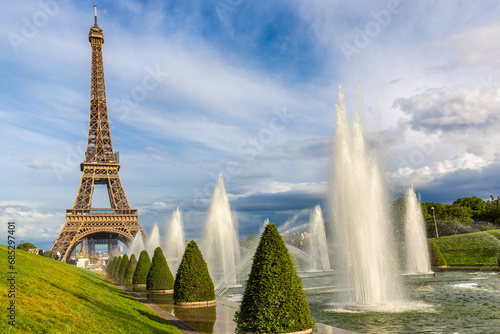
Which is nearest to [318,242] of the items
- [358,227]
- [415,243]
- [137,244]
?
[415,243]

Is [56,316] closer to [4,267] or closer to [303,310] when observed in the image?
[4,267]

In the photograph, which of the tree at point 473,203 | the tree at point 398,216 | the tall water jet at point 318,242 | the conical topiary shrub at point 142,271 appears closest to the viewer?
the conical topiary shrub at point 142,271

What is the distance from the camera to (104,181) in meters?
80.2

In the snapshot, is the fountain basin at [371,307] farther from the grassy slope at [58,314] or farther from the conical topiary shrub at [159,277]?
the conical topiary shrub at [159,277]

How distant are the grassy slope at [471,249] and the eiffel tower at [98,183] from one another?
49.5 metres

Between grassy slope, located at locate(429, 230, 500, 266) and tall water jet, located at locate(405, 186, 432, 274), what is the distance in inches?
220

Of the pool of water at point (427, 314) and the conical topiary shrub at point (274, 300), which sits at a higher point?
the conical topiary shrub at point (274, 300)

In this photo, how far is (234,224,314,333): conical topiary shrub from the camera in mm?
9411

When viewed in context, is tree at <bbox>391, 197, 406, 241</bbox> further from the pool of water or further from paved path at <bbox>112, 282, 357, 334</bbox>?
paved path at <bbox>112, 282, 357, 334</bbox>

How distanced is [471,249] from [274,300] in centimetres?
4486

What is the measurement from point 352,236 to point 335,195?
2.26 m

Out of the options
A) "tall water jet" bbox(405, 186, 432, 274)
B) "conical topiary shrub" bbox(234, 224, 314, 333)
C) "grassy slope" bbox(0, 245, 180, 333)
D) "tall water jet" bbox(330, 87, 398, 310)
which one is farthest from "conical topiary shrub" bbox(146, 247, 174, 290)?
"tall water jet" bbox(405, 186, 432, 274)

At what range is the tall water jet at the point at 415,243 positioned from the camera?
127 ft

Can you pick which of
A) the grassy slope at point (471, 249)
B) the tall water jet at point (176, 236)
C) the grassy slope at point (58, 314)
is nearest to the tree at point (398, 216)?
the grassy slope at point (471, 249)
